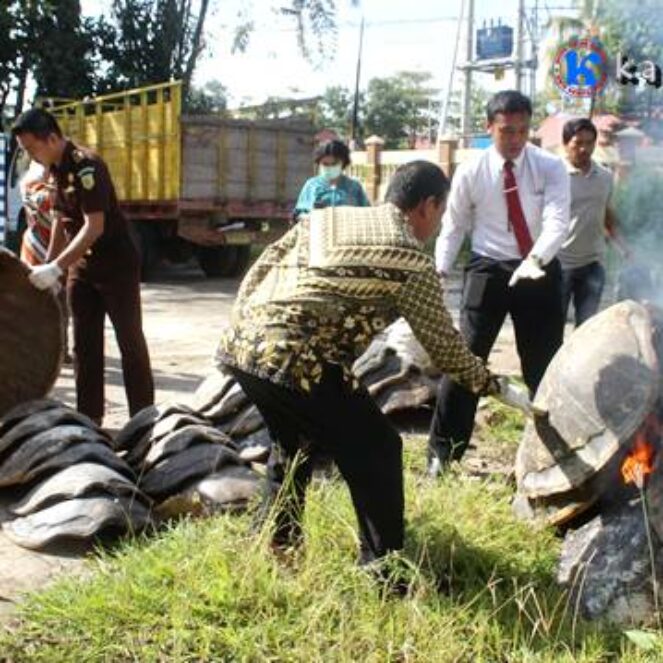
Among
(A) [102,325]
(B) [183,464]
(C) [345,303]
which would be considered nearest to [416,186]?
(C) [345,303]

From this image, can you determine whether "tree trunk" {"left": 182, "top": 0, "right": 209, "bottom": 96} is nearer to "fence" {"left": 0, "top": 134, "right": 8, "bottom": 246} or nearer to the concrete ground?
the concrete ground

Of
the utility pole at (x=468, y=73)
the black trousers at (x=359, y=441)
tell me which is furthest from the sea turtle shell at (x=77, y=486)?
the utility pole at (x=468, y=73)

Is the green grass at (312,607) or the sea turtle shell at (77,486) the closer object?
the green grass at (312,607)

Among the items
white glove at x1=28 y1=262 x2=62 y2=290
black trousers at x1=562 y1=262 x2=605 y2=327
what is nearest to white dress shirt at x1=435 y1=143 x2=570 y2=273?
black trousers at x1=562 y1=262 x2=605 y2=327

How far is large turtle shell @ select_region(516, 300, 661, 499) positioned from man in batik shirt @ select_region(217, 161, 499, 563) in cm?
45

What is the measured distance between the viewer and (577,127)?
560cm

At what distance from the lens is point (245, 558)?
3.04 metres

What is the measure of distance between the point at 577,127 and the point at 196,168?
25.3ft

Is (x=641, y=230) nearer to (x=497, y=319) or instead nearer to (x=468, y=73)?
(x=497, y=319)

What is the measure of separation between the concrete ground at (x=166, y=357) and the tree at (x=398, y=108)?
43140 mm

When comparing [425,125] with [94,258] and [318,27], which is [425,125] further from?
[94,258]

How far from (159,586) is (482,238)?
2307 millimetres

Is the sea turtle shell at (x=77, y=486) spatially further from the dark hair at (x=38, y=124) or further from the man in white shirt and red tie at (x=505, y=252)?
the dark hair at (x=38, y=124)

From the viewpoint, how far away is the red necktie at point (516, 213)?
4.39 metres
